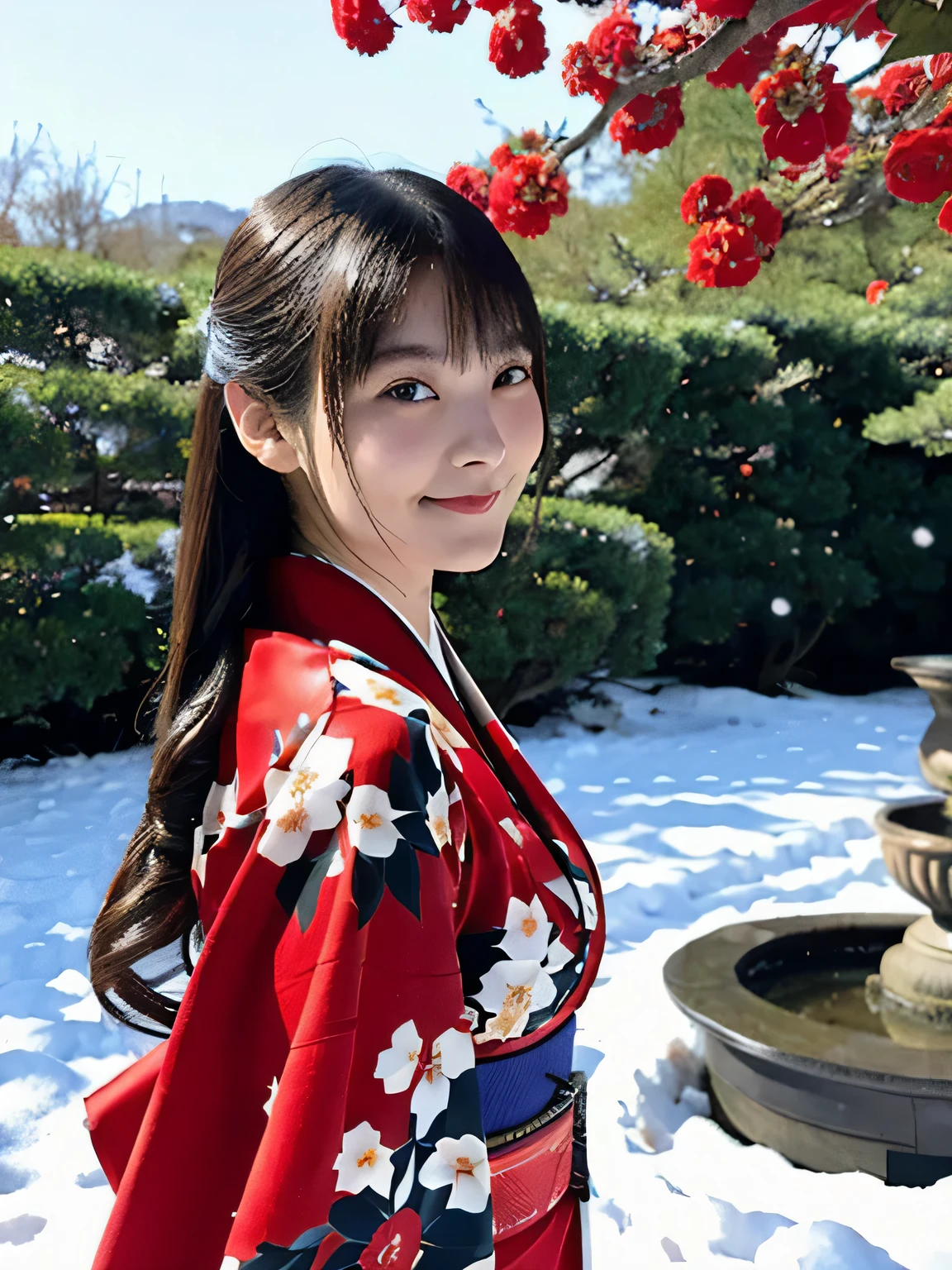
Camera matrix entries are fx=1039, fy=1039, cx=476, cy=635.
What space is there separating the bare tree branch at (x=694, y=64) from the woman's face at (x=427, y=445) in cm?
84

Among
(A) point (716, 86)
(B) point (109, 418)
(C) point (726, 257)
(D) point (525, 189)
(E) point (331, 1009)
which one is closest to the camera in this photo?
(E) point (331, 1009)

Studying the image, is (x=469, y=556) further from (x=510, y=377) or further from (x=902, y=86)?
(x=902, y=86)

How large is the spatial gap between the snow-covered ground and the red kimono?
1.60m

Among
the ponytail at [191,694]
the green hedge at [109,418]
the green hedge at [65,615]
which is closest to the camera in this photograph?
the ponytail at [191,694]

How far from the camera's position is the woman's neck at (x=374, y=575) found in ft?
3.98

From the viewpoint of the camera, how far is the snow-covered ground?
7.53 feet

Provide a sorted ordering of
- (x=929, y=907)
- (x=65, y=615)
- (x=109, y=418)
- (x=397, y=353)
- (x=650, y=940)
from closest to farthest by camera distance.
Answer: (x=397, y=353)
(x=929, y=907)
(x=650, y=940)
(x=65, y=615)
(x=109, y=418)

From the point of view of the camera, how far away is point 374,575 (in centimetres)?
122

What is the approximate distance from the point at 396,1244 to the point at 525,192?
212 centimetres

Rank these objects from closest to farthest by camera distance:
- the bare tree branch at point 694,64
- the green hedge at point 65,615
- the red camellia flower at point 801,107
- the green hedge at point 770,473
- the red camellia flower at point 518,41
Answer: the bare tree branch at point 694,64 → the red camellia flower at point 801,107 → the red camellia flower at point 518,41 → the green hedge at point 65,615 → the green hedge at point 770,473

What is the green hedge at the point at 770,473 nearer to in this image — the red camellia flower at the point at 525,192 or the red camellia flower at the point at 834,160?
the red camellia flower at the point at 834,160

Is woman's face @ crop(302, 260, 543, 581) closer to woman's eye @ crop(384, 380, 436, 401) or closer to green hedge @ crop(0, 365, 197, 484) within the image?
woman's eye @ crop(384, 380, 436, 401)

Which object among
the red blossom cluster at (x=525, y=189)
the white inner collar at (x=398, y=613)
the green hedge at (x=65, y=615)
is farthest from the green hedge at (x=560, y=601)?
the white inner collar at (x=398, y=613)

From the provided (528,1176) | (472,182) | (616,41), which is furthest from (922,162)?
(528,1176)
